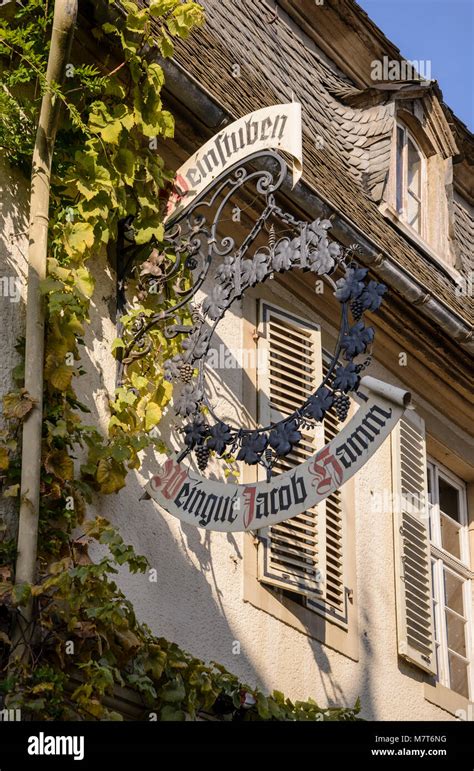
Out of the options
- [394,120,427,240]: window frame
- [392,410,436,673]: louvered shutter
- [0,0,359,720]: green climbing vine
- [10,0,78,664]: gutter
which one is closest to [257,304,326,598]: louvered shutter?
[0,0,359,720]: green climbing vine

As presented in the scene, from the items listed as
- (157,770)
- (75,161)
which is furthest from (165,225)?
(157,770)

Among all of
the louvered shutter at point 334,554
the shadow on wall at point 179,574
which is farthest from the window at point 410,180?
the shadow on wall at point 179,574

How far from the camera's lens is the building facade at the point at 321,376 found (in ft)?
23.7

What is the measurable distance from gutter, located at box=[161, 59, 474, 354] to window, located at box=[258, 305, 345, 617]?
51cm

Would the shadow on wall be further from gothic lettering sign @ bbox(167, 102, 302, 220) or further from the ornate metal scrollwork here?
gothic lettering sign @ bbox(167, 102, 302, 220)

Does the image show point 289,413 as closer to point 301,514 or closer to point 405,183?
point 301,514

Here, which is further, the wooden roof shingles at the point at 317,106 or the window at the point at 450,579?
the window at the point at 450,579

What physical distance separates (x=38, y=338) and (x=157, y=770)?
5.88 feet

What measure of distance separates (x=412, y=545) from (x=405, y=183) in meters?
2.99

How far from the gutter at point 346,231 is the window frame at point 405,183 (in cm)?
128

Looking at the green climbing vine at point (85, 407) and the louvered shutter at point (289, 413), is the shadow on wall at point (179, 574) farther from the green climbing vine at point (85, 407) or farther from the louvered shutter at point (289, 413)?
the louvered shutter at point (289, 413)

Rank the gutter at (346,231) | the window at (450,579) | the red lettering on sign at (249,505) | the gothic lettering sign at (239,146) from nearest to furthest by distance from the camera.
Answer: the red lettering on sign at (249,505), the gothic lettering sign at (239,146), the gutter at (346,231), the window at (450,579)

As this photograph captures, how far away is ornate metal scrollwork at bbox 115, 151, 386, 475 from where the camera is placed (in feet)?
20.9

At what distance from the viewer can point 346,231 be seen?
28.1 feet
